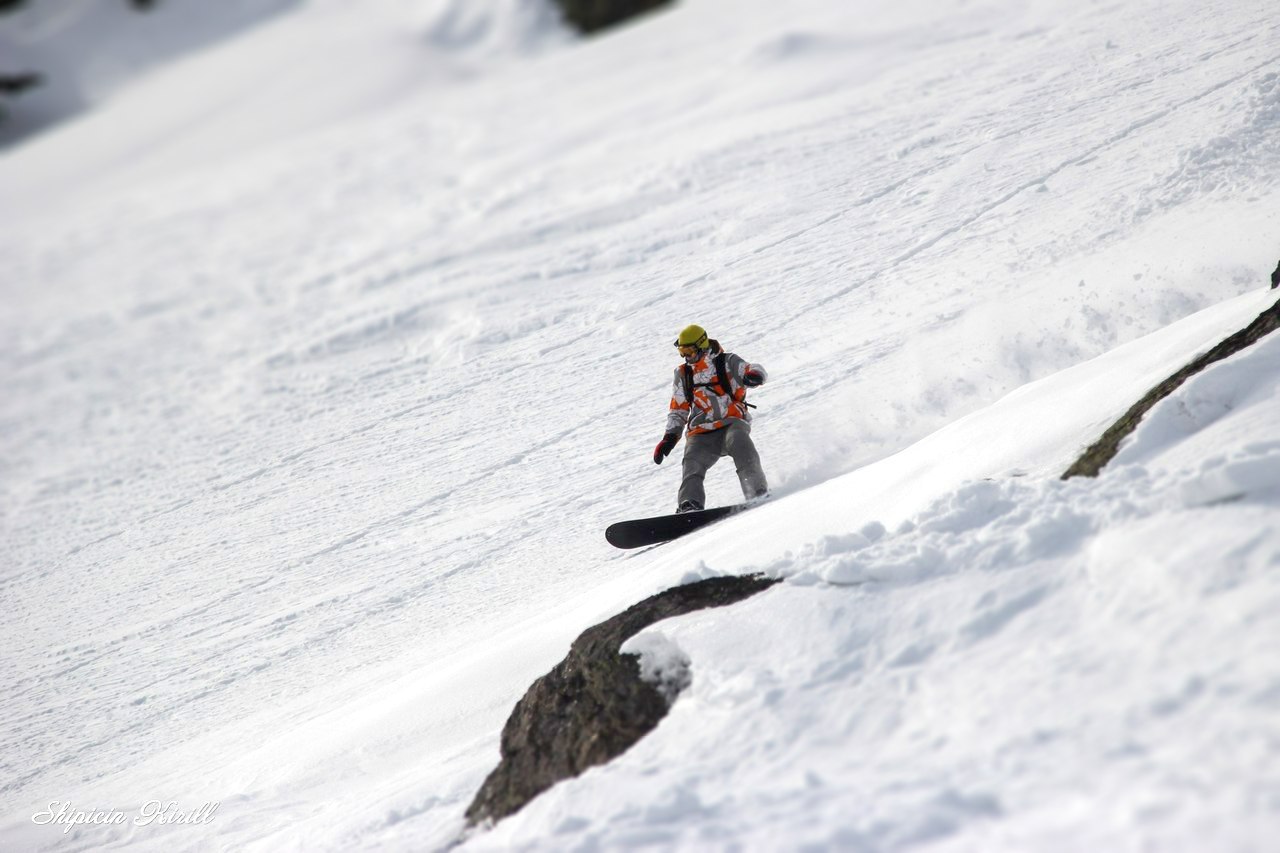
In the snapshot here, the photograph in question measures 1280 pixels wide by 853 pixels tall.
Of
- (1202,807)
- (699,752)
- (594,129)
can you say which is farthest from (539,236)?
(1202,807)

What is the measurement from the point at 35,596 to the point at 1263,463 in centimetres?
1047

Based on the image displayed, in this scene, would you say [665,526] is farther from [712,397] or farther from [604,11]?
[604,11]

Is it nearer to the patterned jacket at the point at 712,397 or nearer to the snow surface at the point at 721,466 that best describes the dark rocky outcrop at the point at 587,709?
the snow surface at the point at 721,466

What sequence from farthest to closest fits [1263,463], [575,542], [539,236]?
[539,236] → [575,542] → [1263,463]

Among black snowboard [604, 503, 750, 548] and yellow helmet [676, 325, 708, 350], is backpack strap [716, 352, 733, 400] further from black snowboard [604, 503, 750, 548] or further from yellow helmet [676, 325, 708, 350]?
black snowboard [604, 503, 750, 548]

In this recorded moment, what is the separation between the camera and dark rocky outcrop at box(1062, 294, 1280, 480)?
14.3 feet

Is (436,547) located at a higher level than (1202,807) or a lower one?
higher

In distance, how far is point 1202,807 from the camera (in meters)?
2.70

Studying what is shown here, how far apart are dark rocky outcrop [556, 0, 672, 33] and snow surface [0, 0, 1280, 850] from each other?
742 cm

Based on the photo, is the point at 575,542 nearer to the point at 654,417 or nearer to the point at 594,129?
the point at 654,417

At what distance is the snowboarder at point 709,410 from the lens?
7.54 m

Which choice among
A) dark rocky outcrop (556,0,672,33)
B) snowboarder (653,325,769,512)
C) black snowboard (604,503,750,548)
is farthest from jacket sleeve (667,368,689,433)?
dark rocky outcrop (556,0,672,33)

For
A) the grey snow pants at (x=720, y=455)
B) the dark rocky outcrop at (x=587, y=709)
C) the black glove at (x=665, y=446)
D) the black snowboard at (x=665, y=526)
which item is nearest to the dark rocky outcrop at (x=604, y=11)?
the black glove at (x=665, y=446)

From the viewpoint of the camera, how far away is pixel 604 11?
30.2 metres
